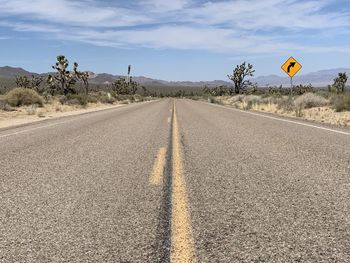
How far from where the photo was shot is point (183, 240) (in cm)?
356

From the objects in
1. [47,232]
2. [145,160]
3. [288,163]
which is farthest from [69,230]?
[288,163]

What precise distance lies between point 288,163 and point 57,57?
7613cm

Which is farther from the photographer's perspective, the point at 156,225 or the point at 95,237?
the point at 156,225

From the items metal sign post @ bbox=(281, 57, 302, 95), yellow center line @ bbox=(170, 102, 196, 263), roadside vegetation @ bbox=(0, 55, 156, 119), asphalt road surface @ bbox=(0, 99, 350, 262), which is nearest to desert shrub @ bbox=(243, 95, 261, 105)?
metal sign post @ bbox=(281, 57, 302, 95)

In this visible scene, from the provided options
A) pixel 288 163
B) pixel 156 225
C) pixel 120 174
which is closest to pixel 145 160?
pixel 120 174

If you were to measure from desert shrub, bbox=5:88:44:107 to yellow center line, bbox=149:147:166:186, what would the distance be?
29.6 meters

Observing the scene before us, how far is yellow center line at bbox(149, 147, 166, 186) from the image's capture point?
5918 millimetres

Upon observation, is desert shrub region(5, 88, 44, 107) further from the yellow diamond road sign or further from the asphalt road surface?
the asphalt road surface

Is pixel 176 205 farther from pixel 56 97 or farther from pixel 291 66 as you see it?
pixel 56 97

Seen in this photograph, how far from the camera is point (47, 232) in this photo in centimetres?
385

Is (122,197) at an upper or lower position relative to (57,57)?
lower

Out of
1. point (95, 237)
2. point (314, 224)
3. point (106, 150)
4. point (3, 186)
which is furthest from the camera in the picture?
point (106, 150)

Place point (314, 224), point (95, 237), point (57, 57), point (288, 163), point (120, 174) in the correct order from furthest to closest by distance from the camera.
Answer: point (57, 57)
point (288, 163)
point (120, 174)
point (314, 224)
point (95, 237)

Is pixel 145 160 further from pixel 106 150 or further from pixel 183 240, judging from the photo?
pixel 183 240
